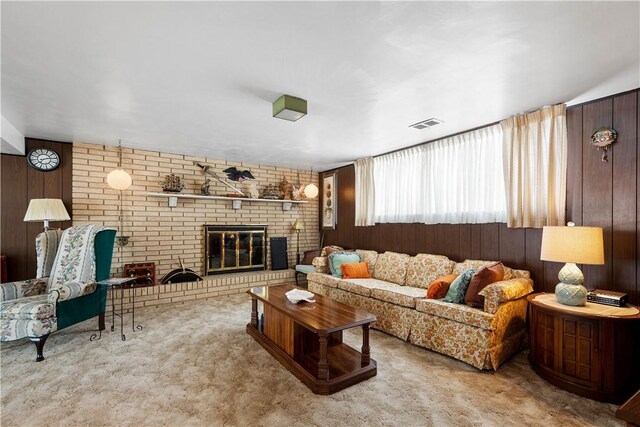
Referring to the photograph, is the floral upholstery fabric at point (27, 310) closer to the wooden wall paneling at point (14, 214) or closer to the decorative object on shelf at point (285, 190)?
the wooden wall paneling at point (14, 214)

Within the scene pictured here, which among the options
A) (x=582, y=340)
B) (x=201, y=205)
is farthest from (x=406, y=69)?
(x=201, y=205)

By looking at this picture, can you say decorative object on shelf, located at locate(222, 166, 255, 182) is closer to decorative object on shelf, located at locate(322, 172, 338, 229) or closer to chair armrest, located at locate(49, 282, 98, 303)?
decorative object on shelf, located at locate(322, 172, 338, 229)

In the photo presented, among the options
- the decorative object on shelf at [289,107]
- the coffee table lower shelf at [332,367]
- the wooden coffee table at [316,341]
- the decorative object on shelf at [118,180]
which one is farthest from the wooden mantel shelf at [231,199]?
the coffee table lower shelf at [332,367]

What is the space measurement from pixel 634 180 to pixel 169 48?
375cm

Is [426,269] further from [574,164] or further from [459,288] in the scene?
[574,164]

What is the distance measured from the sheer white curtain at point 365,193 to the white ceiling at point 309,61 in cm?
163

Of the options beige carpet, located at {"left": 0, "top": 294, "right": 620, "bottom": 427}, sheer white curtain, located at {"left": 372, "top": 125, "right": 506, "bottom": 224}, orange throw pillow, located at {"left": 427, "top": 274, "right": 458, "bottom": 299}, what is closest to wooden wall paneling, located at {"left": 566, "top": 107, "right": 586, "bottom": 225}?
sheer white curtain, located at {"left": 372, "top": 125, "right": 506, "bottom": 224}

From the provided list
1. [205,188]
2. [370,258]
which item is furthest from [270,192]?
[370,258]

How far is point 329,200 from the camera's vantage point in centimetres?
628

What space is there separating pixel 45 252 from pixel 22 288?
46 centimetres

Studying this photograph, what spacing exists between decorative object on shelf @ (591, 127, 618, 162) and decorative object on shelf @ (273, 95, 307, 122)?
8.68 ft

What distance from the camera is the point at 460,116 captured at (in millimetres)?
3215

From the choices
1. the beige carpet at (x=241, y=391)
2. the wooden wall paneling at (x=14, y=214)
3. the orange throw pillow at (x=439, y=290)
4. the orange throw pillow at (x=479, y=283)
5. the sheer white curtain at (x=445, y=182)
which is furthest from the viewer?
the wooden wall paneling at (x=14, y=214)

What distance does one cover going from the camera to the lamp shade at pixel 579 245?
2.33m
